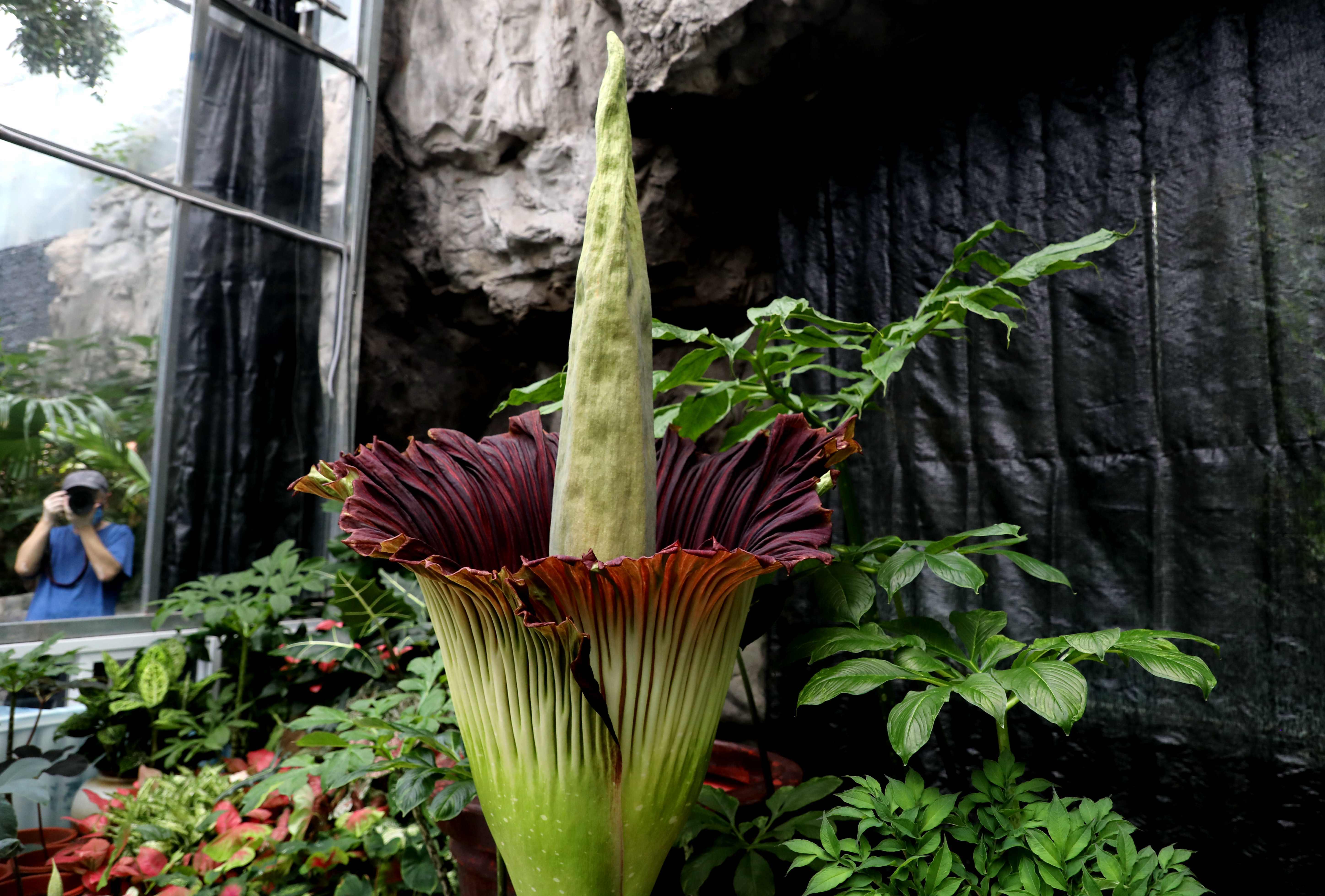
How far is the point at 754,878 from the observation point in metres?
0.92

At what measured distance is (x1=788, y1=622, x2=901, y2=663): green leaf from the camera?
0.85 m

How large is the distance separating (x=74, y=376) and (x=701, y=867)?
6.73ft

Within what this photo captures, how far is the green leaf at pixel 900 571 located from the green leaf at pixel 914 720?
127 millimetres

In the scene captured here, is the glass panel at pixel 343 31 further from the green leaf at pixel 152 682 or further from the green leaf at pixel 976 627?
the green leaf at pixel 976 627

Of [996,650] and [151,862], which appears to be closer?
[996,650]

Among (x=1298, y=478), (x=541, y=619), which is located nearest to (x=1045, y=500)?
(x=1298, y=478)

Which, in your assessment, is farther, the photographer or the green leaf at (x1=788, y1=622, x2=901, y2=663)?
the photographer

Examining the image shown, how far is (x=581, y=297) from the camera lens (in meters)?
0.81

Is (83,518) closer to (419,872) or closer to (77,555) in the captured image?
(77,555)

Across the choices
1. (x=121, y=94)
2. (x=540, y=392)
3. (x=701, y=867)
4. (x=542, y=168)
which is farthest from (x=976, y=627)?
Answer: (x=121, y=94)

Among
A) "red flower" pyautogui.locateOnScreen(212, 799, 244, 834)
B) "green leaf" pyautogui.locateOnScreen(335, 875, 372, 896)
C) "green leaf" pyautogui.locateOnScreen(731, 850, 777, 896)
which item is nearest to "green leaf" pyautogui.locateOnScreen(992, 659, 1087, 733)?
"green leaf" pyautogui.locateOnScreen(731, 850, 777, 896)

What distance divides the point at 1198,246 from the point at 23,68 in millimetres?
2641

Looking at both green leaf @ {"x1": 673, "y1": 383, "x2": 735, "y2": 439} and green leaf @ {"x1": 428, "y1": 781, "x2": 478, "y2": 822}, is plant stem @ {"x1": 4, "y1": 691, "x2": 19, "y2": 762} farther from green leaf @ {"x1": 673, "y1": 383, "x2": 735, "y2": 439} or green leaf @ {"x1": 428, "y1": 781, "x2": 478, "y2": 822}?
green leaf @ {"x1": 673, "y1": 383, "x2": 735, "y2": 439}

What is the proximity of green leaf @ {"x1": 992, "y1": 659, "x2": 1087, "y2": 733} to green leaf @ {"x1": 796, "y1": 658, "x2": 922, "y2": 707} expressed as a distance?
94 millimetres
